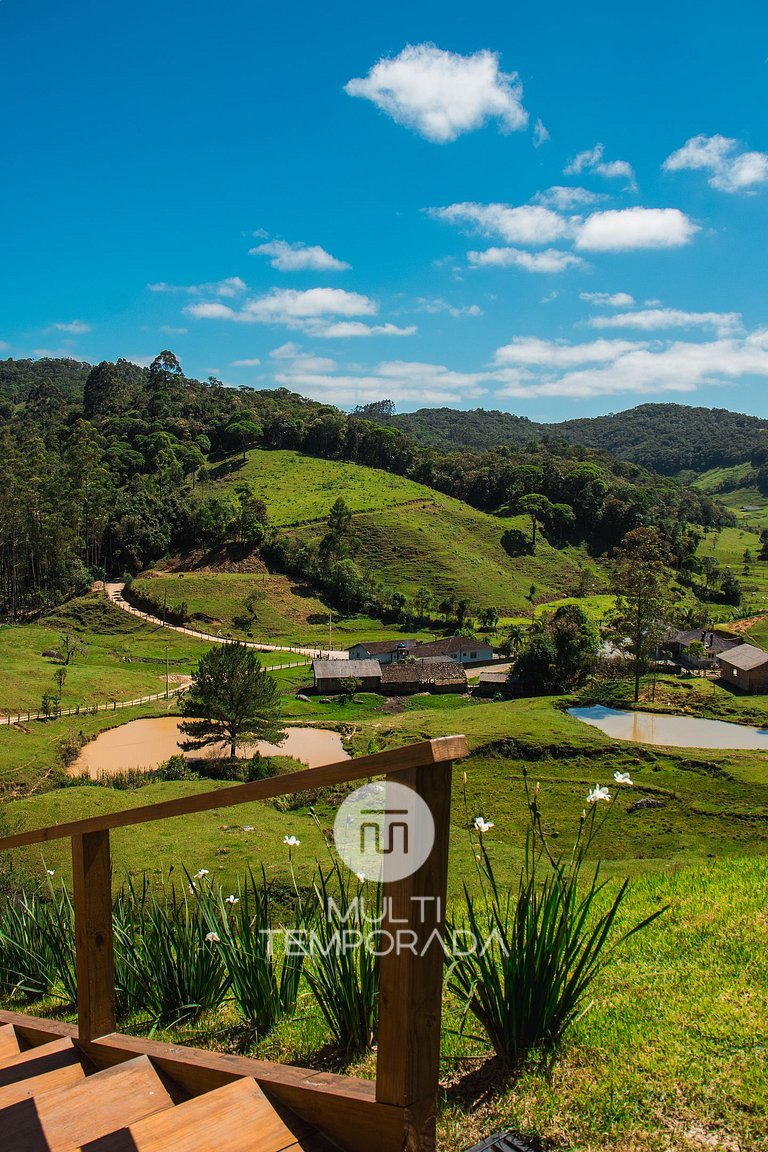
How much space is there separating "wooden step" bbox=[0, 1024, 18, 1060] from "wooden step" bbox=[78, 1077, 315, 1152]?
1.38 m

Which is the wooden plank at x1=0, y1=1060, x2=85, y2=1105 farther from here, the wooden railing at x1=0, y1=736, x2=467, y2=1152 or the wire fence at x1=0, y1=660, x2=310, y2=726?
the wire fence at x1=0, y1=660, x2=310, y2=726

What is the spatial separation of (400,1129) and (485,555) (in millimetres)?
72317

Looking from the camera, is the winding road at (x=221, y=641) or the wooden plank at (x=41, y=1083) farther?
the winding road at (x=221, y=641)

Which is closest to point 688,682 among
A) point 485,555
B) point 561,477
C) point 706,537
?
point 485,555

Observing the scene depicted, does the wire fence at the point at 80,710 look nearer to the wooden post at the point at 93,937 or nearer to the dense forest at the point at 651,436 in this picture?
the wooden post at the point at 93,937

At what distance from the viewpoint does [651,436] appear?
Result: 596 feet

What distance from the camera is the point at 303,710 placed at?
38281 millimetres

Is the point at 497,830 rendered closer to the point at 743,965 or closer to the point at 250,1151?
the point at 743,965

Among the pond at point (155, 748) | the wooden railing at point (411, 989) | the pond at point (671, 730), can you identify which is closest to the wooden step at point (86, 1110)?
the wooden railing at point (411, 989)

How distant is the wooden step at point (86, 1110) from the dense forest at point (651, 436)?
144m

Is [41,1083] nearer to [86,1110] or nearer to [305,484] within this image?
[86,1110]

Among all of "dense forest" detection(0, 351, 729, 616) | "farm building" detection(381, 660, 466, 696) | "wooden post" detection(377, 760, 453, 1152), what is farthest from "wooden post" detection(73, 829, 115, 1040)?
"dense forest" detection(0, 351, 729, 616)

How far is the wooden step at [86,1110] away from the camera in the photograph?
6.24ft

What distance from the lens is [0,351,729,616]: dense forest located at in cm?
5812
